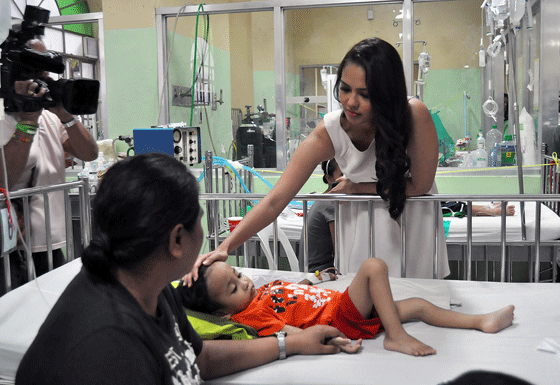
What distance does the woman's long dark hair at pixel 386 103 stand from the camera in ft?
6.53

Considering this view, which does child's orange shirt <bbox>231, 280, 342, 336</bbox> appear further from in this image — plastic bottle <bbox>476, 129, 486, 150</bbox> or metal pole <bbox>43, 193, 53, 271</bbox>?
plastic bottle <bbox>476, 129, 486, 150</bbox>

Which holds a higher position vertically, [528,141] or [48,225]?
[528,141]

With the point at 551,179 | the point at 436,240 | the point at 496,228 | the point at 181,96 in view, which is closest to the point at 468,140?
the point at 551,179

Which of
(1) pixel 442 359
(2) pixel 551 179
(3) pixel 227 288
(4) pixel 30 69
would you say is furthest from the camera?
(2) pixel 551 179

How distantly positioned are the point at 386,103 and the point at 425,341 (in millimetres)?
916

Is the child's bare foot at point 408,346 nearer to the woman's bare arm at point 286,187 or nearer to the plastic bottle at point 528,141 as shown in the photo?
the woman's bare arm at point 286,187

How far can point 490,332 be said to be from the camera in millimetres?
1945

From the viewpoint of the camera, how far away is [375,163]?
2.23 meters

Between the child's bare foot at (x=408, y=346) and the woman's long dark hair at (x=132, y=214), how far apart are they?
1082mm

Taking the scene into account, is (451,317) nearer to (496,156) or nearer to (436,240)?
(436,240)

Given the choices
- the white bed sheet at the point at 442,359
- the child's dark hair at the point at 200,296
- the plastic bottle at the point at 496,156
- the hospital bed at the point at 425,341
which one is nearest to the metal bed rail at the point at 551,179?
the plastic bottle at the point at 496,156

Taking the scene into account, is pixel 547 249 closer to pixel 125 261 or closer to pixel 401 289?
pixel 401 289

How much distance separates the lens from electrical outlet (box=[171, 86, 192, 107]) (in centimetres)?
554

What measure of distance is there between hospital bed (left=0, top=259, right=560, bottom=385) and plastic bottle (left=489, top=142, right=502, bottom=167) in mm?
3131
